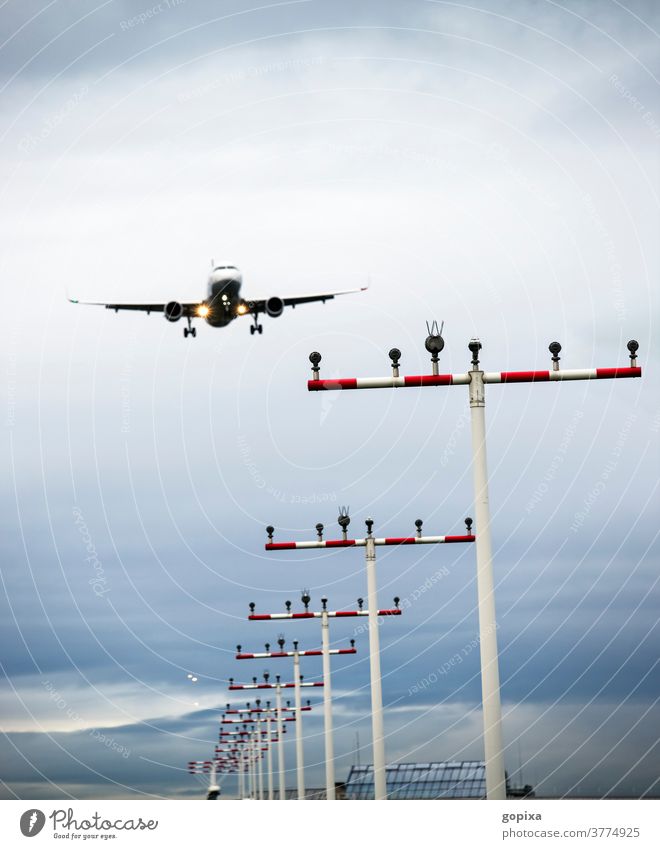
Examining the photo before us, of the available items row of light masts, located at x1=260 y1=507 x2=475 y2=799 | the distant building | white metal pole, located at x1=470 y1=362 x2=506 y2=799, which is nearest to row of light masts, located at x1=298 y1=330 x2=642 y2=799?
white metal pole, located at x1=470 y1=362 x2=506 y2=799

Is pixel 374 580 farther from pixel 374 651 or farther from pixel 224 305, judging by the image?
pixel 224 305

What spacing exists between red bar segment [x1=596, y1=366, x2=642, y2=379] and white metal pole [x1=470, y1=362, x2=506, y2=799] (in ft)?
9.38

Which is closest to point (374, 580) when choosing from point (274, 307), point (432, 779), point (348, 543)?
point (348, 543)

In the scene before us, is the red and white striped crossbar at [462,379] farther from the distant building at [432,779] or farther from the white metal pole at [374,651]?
the distant building at [432,779]

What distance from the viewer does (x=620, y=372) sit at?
94.9 ft

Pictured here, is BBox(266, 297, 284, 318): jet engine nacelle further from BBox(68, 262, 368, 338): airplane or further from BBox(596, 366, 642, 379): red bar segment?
BBox(596, 366, 642, 379): red bar segment

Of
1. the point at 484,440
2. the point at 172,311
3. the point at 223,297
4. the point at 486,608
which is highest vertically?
the point at 223,297

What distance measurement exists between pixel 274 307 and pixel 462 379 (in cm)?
3659

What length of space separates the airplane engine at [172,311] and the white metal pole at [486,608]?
124 ft

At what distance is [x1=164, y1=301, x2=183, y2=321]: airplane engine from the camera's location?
64.6m

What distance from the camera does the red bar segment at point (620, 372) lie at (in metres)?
28.9
